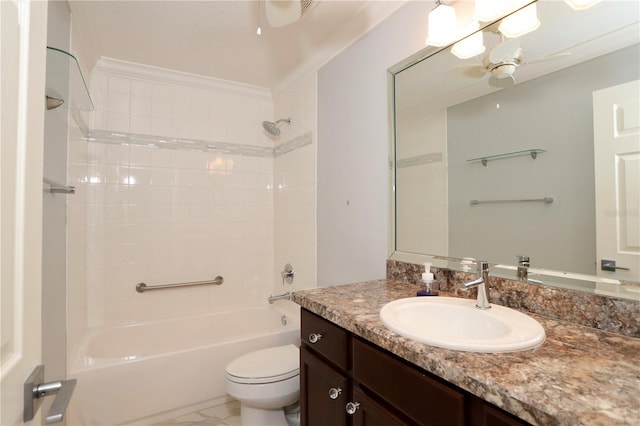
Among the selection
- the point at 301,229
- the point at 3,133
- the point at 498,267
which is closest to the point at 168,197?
the point at 301,229

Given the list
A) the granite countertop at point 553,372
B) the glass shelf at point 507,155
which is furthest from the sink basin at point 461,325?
the glass shelf at point 507,155

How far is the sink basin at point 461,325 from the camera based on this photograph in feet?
2.35

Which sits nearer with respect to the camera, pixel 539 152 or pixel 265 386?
pixel 539 152

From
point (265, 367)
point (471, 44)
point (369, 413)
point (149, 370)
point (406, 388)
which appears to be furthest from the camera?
point (149, 370)

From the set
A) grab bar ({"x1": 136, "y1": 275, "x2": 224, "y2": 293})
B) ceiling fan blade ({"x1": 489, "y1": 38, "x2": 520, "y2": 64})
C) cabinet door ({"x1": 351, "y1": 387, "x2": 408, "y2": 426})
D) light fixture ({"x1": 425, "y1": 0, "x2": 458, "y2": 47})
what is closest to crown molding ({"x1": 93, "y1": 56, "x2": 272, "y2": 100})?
grab bar ({"x1": 136, "y1": 275, "x2": 224, "y2": 293})

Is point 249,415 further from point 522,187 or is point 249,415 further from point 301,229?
point 522,187

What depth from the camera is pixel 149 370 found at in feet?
5.74

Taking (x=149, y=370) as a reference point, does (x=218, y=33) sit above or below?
above

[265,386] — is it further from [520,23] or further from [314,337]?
[520,23]

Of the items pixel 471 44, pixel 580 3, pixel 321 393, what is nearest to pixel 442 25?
pixel 471 44

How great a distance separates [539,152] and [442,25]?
631 mm

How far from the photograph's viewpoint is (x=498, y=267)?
1142 mm

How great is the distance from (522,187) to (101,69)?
2705 millimetres

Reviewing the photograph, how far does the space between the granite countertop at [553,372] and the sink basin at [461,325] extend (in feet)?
0.06
